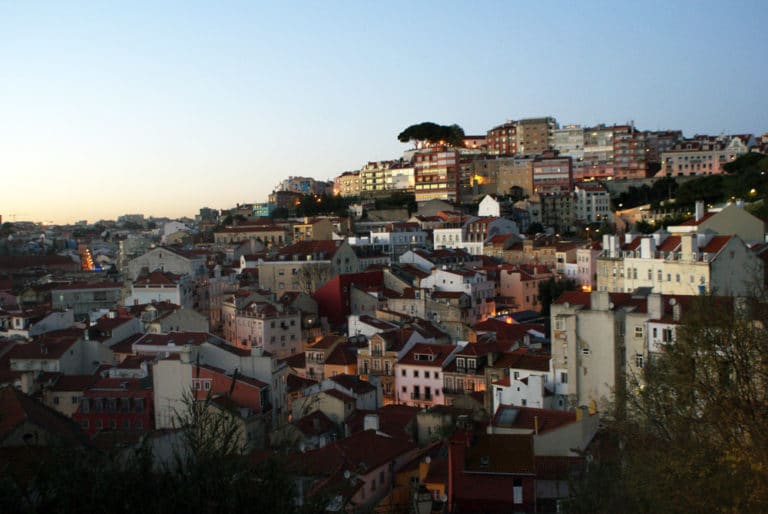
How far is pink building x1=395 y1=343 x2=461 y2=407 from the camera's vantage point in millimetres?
28375

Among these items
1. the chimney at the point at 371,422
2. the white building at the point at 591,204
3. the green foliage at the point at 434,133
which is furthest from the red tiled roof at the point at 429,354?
the green foliage at the point at 434,133

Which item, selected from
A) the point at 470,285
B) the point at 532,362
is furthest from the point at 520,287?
the point at 532,362

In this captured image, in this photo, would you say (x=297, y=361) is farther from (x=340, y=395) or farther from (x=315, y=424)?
(x=315, y=424)

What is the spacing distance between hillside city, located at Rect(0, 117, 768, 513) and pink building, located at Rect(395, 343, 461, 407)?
0.07 meters

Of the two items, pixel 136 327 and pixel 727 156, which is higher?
pixel 727 156

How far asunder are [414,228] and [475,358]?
3431 centimetres

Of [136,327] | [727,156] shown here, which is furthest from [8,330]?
[727,156]

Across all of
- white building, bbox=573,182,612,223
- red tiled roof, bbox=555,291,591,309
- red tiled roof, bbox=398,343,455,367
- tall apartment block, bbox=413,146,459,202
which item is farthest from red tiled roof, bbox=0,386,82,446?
tall apartment block, bbox=413,146,459,202

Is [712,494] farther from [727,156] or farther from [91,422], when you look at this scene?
[727,156]

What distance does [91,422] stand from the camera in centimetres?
2394

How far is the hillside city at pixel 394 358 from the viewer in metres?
12.0

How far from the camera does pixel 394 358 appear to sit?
2984 centimetres

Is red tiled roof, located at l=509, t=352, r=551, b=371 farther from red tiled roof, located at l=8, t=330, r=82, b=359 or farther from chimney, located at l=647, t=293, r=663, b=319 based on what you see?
red tiled roof, located at l=8, t=330, r=82, b=359

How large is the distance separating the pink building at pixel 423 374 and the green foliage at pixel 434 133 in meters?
62.8
